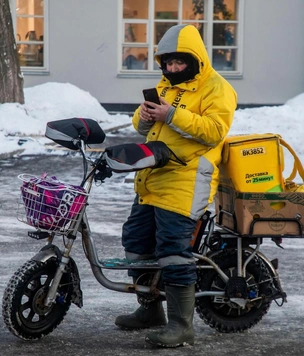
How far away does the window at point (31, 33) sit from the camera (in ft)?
74.4

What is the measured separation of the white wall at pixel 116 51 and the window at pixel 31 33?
0.91 feet

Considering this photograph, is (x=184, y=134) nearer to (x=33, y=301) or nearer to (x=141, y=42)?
(x=33, y=301)

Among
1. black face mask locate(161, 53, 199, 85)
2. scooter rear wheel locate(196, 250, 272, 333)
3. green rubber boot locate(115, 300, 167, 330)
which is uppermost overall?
black face mask locate(161, 53, 199, 85)

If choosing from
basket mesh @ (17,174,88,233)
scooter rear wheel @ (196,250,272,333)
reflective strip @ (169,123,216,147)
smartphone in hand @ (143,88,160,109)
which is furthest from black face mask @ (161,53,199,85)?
scooter rear wheel @ (196,250,272,333)

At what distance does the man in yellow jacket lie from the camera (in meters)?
4.86

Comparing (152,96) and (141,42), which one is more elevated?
(152,96)

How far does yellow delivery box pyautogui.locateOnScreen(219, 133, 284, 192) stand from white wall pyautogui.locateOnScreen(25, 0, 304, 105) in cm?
1775

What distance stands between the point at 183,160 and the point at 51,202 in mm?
758

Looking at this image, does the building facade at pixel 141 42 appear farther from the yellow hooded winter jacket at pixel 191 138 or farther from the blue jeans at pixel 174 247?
the blue jeans at pixel 174 247

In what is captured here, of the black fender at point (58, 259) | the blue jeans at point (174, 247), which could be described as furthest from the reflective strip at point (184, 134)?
the black fender at point (58, 259)

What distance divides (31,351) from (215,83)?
1.68 metres

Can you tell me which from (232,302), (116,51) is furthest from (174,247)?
(116,51)

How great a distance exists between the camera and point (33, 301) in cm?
488

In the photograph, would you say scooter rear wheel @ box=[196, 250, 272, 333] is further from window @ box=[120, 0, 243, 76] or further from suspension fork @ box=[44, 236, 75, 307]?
window @ box=[120, 0, 243, 76]
